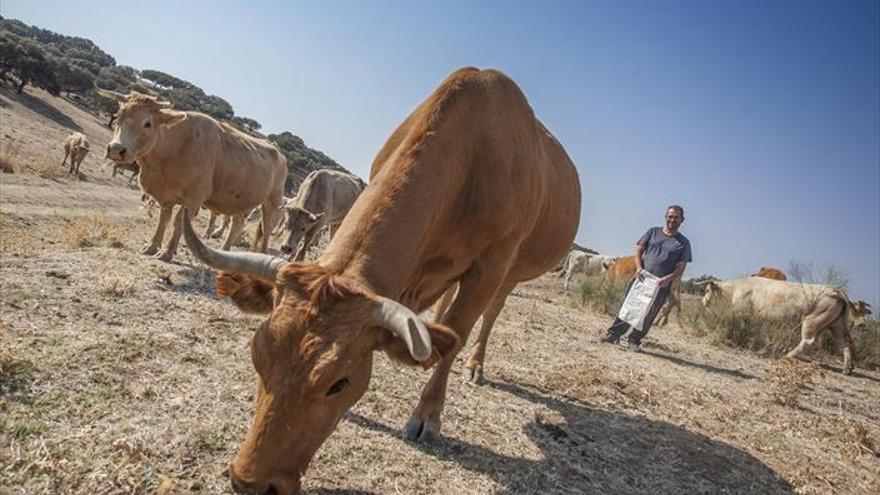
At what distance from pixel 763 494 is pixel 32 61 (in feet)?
149

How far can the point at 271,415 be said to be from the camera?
216 cm

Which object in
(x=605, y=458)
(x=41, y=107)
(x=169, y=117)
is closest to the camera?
(x=605, y=458)

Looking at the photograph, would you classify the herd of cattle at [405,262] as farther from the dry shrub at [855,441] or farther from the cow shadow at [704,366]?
the cow shadow at [704,366]

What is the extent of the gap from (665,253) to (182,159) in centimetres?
835

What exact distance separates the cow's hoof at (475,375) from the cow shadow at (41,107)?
33.0m

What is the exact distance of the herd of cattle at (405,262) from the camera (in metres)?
2.19

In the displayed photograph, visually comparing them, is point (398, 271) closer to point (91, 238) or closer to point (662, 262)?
point (91, 238)

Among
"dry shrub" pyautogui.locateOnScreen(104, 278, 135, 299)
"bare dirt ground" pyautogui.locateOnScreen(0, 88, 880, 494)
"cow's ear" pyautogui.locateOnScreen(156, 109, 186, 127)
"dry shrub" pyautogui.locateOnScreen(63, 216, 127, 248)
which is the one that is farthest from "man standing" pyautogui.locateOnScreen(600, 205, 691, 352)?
"dry shrub" pyautogui.locateOnScreen(63, 216, 127, 248)

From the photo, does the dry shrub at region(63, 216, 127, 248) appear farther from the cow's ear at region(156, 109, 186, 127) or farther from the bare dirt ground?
the cow's ear at region(156, 109, 186, 127)

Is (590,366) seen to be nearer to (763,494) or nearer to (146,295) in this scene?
(763,494)

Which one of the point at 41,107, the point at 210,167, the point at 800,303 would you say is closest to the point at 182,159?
the point at 210,167

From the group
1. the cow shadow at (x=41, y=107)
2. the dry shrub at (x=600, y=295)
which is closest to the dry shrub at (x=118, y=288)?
the dry shrub at (x=600, y=295)

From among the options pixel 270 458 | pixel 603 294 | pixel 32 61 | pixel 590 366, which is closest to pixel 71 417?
pixel 270 458

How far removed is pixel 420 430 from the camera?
361 centimetres
